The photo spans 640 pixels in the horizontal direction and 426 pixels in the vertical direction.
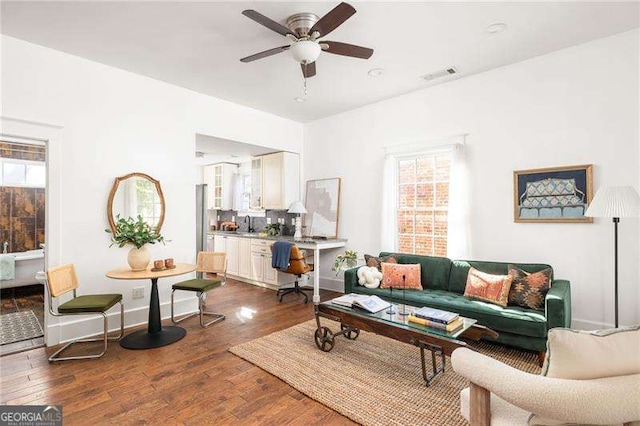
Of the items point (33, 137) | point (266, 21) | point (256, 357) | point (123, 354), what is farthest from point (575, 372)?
point (33, 137)

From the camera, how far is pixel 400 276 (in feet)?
12.8


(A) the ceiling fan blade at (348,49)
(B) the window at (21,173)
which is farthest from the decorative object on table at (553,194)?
(B) the window at (21,173)

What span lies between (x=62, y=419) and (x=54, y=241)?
1.93 meters

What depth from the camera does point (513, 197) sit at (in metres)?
3.72

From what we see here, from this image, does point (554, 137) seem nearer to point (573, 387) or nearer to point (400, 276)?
point (400, 276)

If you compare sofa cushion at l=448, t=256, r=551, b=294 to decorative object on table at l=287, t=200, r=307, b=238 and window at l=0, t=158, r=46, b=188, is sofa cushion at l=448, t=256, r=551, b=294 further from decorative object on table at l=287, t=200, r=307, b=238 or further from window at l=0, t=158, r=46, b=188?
window at l=0, t=158, r=46, b=188

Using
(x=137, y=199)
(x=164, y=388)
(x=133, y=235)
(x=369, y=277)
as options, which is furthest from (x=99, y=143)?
(x=369, y=277)

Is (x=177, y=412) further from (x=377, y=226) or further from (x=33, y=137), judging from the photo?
(x=377, y=226)

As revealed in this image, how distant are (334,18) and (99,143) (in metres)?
3.00

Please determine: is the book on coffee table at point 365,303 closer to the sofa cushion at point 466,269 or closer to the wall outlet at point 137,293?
the sofa cushion at point 466,269

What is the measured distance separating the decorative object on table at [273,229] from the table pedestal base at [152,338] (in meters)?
2.79

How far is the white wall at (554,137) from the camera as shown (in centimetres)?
309

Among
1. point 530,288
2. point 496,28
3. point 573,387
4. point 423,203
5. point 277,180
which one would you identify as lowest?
point 530,288

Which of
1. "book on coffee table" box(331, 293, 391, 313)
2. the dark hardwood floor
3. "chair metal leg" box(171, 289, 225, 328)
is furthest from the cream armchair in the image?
"chair metal leg" box(171, 289, 225, 328)
